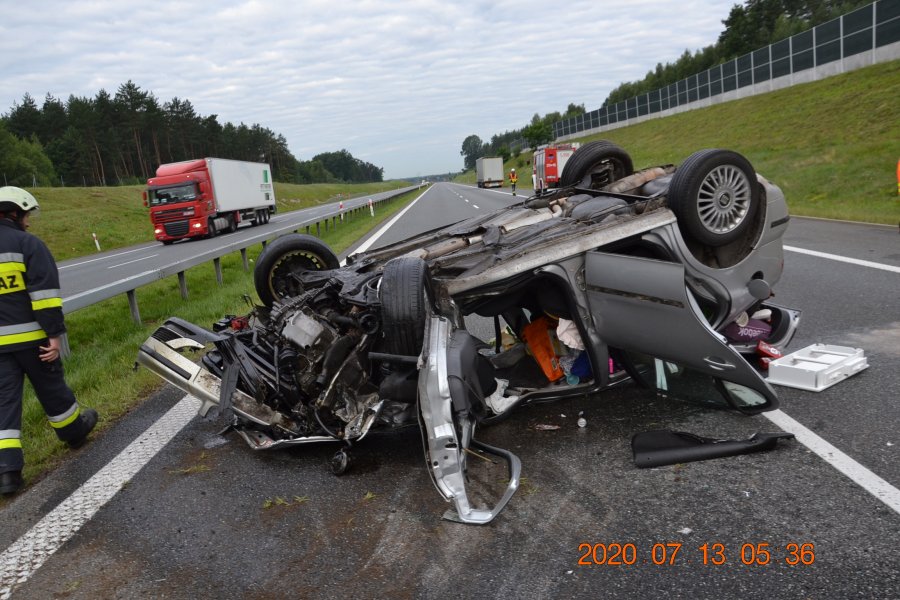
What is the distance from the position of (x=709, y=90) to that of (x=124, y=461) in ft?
159

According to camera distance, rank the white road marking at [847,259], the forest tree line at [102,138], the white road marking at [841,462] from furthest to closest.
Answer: the forest tree line at [102,138] → the white road marking at [847,259] → the white road marking at [841,462]

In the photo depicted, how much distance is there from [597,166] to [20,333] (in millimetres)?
4243

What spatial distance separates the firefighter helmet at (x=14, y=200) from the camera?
4.10 metres

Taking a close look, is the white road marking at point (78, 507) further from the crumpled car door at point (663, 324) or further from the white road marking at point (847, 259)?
the white road marking at point (847, 259)

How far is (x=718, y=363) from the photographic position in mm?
3566

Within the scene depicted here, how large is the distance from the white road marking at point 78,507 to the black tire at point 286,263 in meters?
1.10

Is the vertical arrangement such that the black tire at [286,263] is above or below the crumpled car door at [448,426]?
above

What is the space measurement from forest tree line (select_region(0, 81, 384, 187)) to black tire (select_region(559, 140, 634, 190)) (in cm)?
6040

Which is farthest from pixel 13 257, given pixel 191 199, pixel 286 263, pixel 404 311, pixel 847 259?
pixel 191 199

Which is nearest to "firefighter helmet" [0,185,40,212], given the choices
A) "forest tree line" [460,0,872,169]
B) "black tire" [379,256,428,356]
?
"black tire" [379,256,428,356]

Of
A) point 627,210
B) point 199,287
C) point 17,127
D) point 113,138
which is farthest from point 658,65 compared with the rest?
point 627,210

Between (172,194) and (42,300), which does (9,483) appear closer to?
(42,300)

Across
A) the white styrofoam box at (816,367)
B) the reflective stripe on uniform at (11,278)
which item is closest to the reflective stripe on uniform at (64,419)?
the reflective stripe on uniform at (11,278)
